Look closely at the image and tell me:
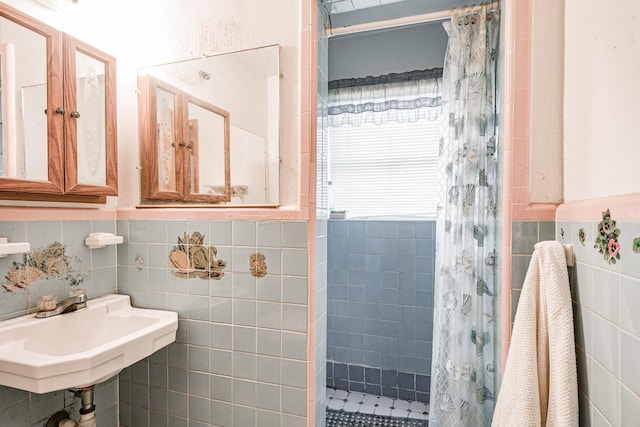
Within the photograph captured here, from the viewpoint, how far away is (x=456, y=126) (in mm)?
1765

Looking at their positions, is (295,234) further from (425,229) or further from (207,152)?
(425,229)

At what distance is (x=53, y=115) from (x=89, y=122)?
0.15 meters

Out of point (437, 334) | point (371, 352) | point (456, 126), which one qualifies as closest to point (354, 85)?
point (456, 126)

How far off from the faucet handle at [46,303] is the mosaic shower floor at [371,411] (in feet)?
5.19

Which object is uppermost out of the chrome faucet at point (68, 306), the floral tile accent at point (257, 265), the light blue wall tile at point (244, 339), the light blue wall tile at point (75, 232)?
the light blue wall tile at point (75, 232)

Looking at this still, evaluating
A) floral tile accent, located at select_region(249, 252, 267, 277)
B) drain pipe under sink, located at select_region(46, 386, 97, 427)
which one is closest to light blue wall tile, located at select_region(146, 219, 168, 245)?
floral tile accent, located at select_region(249, 252, 267, 277)

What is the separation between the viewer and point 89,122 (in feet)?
4.62

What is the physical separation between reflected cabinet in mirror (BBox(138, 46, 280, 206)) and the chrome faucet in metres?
0.46

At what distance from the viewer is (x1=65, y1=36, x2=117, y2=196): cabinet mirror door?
1328 mm

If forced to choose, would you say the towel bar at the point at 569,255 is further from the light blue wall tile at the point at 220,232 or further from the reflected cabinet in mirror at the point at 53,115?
the reflected cabinet in mirror at the point at 53,115

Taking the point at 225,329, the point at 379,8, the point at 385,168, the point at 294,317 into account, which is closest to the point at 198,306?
the point at 225,329

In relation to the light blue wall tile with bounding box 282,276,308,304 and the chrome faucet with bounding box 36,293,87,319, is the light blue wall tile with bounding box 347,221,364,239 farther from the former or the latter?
the chrome faucet with bounding box 36,293,87,319

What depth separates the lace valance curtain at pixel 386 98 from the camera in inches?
88.1

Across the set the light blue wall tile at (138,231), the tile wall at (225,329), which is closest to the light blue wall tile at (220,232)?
the tile wall at (225,329)
